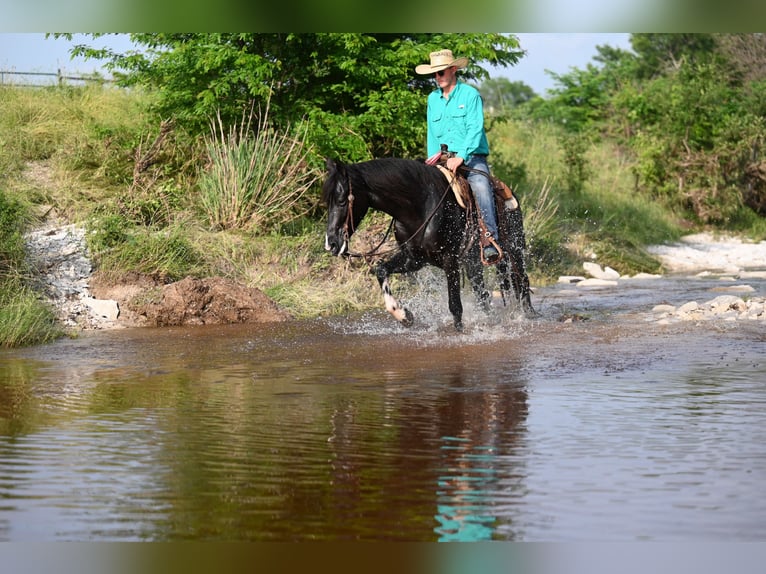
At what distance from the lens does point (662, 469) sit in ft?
18.6

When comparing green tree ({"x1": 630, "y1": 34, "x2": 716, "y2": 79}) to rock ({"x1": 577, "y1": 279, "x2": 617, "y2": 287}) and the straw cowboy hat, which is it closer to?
rock ({"x1": 577, "y1": 279, "x2": 617, "y2": 287})

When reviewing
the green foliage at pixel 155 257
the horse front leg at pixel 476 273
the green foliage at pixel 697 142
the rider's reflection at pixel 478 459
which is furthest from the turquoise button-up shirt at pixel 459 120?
the green foliage at pixel 697 142

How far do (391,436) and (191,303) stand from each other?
659cm

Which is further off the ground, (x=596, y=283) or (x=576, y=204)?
(x=576, y=204)

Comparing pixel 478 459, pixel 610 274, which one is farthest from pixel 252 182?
pixel 478 459

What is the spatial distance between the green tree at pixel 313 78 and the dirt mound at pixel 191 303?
13.8ft

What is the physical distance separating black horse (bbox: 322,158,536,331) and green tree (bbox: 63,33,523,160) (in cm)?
553

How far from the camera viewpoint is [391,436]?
6.60 metres

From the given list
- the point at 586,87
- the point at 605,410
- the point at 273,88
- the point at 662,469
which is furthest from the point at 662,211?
the point at 662,469

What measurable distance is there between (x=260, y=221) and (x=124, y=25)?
10835mm

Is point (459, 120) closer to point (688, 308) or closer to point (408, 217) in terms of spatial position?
point (408, 217)

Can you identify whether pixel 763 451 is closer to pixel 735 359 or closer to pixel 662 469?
pixel 662 469

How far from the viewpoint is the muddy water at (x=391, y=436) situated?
4.77 m

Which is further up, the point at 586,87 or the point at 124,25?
the point at 586,87
